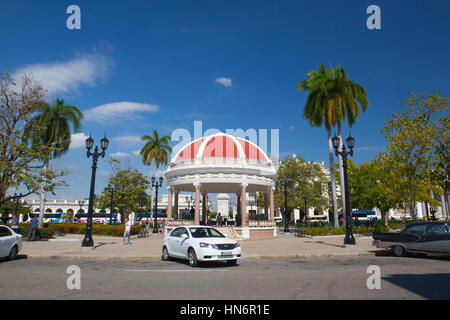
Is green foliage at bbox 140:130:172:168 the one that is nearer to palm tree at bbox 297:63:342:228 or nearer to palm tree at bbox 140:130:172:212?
palm tree at bbox 140:130:172:212

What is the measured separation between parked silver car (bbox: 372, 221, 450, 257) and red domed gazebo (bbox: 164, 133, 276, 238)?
1322cm

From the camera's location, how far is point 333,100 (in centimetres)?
2828

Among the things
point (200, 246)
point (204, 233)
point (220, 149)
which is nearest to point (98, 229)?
point (220, 149)

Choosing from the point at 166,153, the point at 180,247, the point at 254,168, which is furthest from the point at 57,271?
the point at 166,153

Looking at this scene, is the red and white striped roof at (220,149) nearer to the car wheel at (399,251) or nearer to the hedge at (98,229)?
the hedge at (98,229)

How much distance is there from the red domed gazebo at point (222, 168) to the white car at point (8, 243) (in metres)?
13.5

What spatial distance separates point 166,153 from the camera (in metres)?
48.1

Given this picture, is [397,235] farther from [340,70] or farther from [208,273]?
[340,70]

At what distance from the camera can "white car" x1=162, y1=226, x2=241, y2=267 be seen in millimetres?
10758

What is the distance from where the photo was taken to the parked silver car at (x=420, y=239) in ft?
41.2

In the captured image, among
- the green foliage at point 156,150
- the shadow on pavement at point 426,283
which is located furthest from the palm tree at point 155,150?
the shadow on pavement at point 426,283

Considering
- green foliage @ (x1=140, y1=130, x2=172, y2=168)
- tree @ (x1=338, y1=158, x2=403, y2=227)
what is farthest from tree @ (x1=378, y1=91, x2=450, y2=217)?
green foliage @ (x1=140, y1=130, x2=172, y2=168)

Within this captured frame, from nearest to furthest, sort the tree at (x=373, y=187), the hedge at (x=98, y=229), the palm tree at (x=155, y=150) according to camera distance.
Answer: the tree at (x=373, y=187), the hedge at (x=98, y=229), the palm tree at (x=155, y=150)

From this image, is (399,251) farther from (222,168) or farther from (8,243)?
(8,243)
